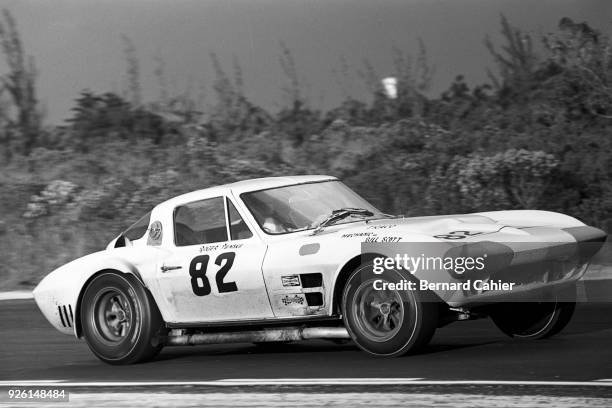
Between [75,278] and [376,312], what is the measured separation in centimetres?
289

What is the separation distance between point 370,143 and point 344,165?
107 cm

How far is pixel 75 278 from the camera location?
8.84 m

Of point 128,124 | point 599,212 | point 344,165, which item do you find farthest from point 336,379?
point 128,124

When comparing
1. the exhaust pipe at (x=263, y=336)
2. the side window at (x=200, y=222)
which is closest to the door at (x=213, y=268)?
the side window at (x=200, y=222)

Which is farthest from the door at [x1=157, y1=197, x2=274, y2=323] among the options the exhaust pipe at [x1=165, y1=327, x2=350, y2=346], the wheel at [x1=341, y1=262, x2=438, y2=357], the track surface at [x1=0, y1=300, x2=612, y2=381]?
the wheel at [x1=341, y1=262, x2=438, y2=357]

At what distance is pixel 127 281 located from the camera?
8.50 meters

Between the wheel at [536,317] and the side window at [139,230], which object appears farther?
the side window at [139,230]

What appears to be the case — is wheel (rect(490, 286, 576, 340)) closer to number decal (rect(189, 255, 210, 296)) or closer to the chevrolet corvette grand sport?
the chevrolet corvette grand sport

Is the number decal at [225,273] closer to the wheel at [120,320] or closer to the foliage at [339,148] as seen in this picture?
the wheel at [120,320]

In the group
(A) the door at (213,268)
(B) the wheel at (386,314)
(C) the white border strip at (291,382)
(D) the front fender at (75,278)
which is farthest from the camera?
(D) the front fender at (75,278)

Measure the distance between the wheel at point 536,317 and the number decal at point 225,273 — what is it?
191 cm

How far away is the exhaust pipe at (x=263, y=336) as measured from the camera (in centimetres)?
750

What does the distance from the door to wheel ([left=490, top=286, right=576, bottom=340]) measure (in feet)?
5.81

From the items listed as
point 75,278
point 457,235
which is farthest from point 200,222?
point 457,235
